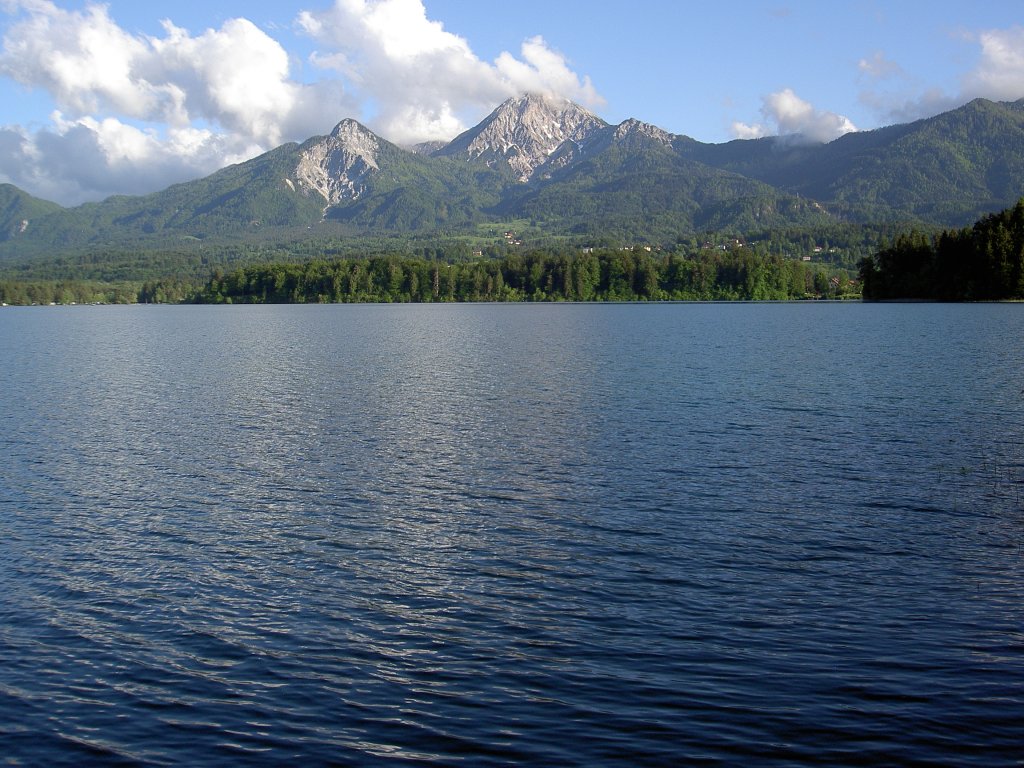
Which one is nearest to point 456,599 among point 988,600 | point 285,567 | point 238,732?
point 285,567

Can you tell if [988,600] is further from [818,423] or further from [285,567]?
[818,423]

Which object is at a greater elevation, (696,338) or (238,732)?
(696,338)

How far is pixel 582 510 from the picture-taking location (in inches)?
1142

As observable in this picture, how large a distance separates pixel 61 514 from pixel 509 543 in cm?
1579

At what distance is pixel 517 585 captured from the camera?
21.9 metres

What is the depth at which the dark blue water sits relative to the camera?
49.2 feet

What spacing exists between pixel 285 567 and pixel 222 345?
92.6 meters

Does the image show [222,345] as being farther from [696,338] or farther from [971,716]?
[971,716]

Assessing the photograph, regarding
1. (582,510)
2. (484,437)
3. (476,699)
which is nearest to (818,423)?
(484,437)

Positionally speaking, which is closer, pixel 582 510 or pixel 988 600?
pixel 988 600

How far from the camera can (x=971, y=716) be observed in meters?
15.1

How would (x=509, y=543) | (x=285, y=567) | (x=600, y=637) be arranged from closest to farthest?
(x=600, y=637)
(x=285, y=567)
(x=509, y=543)

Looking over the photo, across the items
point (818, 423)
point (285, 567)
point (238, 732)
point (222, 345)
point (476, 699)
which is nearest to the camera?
point (238, 732)

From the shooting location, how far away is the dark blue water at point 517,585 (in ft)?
49.2
